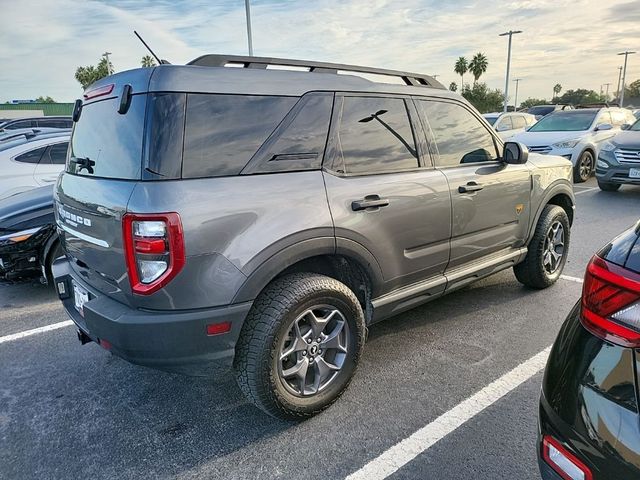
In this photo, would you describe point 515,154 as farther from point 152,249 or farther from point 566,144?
point 566,144

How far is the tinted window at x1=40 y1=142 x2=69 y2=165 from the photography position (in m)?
7.14

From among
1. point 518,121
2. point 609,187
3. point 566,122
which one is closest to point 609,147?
point 609,187

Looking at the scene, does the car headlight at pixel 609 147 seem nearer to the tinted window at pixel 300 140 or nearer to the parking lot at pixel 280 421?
the parking lot at pixel 280 421

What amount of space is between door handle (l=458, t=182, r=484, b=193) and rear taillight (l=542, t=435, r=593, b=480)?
1.97 metres

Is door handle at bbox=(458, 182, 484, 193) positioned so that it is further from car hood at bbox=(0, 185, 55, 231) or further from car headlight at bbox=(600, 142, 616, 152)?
car headlight at bbox=(600, 142, 616, 152)

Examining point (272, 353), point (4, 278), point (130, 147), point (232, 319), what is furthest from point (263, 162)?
point (4, 278)

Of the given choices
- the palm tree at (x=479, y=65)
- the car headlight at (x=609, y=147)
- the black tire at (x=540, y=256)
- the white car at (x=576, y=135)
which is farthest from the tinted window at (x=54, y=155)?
the palm tree at (x=479, y=65)

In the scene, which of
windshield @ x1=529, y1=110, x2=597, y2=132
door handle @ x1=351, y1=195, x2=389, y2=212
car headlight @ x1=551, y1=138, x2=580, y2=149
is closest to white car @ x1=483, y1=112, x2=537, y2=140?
windshield @ x1=529, y1=110, x2=597, y2=132

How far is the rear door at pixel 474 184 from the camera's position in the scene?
3.31 metres

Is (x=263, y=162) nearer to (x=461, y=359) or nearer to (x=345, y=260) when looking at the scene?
(x=345, y=260)

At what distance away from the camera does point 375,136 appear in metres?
2.93

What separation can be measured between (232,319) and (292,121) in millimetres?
1099

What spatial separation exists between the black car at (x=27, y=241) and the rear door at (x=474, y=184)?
3583 millimetres

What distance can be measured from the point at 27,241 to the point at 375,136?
11.2ft
